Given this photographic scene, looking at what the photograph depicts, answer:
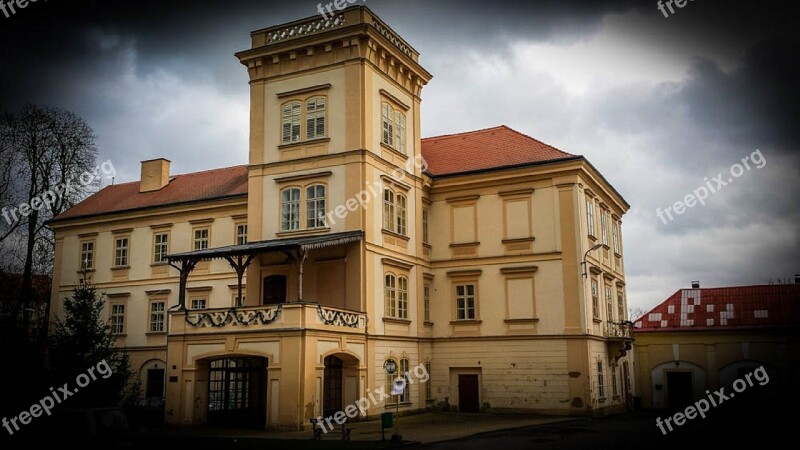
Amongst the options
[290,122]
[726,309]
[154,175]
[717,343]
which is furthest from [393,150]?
[726,309]

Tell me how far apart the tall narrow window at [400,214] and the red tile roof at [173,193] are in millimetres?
Result: 9289

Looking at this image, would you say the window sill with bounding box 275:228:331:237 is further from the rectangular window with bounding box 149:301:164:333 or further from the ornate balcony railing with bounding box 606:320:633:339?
the ornate balcony railing with bounding box 606:320:633:339

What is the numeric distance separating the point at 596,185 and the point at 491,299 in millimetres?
7513

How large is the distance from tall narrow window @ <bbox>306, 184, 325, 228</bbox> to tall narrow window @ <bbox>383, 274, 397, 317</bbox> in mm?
3582

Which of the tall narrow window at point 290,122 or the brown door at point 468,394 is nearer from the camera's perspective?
the tall narrow window at point 290,122

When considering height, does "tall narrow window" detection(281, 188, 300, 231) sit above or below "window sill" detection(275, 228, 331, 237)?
above

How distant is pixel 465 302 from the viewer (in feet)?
111

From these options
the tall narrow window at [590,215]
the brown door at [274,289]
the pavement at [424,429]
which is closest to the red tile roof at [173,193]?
the brown door at [274,289]

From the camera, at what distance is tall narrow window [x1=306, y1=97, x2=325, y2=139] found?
31109mm

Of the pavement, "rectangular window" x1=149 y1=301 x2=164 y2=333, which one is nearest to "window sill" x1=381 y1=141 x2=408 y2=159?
the pavement

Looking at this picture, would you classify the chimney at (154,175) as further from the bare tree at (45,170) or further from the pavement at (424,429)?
the pavement at (424,429)

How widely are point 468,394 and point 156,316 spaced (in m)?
17.1

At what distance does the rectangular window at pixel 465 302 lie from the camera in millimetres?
33594

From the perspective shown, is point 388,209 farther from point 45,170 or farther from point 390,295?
point 45,170
